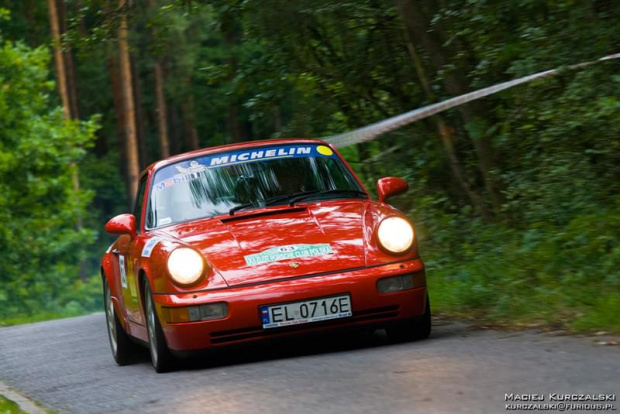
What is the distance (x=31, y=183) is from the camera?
118 ft

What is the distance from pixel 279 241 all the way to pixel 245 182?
1128 millimetres

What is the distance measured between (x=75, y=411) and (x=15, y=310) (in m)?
28.7

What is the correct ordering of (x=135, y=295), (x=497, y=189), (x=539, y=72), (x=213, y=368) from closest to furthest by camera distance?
(x=213, y=368) < (x=135, y=295) < (x=539, y=72) < (x=497, y=189)

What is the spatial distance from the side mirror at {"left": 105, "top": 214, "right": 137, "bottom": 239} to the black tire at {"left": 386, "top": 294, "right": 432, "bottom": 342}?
209cm

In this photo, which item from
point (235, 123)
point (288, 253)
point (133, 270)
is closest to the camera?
point (288, 253)

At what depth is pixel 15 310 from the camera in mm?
34250

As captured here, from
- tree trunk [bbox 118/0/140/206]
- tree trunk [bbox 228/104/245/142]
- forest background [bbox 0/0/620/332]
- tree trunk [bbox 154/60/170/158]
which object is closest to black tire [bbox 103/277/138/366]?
forest background [bbox 0/0/620/332]

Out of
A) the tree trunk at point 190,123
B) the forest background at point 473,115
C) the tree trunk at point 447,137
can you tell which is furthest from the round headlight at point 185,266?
the tree trunk at point 190,123

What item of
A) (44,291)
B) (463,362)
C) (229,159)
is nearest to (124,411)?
(463,362)

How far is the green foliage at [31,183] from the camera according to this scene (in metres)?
35.0

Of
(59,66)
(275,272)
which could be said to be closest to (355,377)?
(275,272)

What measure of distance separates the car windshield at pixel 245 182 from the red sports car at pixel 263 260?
1cm

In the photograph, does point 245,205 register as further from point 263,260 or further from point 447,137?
point 447,137

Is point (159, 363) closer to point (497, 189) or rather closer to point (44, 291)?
point (497, 189)
